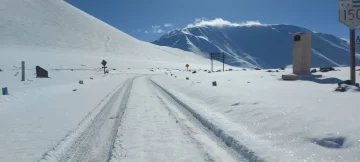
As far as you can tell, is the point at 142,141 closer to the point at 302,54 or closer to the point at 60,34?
the point at 302,54

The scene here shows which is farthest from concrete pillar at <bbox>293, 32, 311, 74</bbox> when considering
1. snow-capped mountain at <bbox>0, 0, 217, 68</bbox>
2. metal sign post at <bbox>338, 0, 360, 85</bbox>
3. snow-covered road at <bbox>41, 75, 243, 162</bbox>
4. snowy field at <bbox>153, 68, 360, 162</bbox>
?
snow-capped mountain at <bbox>0, 0, 217, 68</bbox>

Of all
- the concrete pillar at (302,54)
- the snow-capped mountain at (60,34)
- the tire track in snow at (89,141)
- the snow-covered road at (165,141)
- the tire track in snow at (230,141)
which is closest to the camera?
the tire track in snow at (230,141)

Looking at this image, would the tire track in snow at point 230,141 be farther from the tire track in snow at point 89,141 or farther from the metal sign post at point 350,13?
the metal sign post at point 350,13

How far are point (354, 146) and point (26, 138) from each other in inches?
238

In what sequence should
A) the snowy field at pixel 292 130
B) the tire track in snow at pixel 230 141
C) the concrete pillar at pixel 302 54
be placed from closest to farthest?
the snowy field at pixel 292 130, the tire track in snow at pixel 230 141, the concrete pillar at pixel 302 54

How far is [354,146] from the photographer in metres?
4.38

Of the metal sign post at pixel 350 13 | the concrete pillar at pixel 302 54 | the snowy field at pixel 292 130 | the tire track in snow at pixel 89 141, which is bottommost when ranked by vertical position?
the tire track in snow at pixel 89 141

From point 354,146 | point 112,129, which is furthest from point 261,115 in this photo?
point 112,129

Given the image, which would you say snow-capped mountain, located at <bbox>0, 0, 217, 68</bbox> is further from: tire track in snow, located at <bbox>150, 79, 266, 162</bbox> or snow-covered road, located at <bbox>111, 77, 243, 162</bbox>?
tire track in snow, located at <bbox>150, 79, 266, 162</bbox>

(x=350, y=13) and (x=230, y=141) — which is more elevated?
(x=350, y=13)

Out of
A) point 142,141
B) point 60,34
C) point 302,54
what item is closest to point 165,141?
point 142,141

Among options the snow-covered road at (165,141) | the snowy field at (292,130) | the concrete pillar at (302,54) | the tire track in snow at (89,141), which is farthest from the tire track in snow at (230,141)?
the concrete pillar at (302,54)

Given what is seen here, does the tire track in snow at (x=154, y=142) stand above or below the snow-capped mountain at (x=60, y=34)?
below

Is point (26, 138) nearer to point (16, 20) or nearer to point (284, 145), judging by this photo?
point (284, 145)
